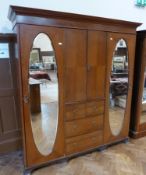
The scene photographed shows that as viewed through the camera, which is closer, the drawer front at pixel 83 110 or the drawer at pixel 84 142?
the drawer front at pixel 83 110

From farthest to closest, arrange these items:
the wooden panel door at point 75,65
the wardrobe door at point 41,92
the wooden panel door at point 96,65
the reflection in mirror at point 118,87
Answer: the reflection in mirror at point 118,87 < the wooden panel door at point 96,65 < the wooden panel door at point 75,65 < the wardrobe door at point 41,92

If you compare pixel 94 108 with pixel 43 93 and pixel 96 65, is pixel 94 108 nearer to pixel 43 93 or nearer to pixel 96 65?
pixel 96 65

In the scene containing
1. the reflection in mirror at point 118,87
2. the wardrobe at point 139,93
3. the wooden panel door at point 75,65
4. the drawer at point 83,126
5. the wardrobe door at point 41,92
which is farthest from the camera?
the wardrobe at point 139,93

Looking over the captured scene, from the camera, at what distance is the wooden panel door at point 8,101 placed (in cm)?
226

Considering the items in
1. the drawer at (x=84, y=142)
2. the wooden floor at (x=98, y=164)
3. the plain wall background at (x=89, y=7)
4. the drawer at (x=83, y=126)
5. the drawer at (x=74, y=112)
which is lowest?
the wooden floor at (x=98, y=164)

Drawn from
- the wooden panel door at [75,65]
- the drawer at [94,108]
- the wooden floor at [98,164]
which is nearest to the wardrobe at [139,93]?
the wooden floor at [98,164]

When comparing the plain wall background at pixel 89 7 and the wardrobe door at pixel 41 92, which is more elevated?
the plain wall background at pixel 89 7

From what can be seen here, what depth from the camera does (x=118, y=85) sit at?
101 inches

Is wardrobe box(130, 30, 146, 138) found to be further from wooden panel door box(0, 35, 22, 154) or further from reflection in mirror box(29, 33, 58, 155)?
wooden panel door box(0, 35, 22, 154)

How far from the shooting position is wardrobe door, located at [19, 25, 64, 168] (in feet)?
6.10

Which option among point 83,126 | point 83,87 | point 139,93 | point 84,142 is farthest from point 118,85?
point 84,142

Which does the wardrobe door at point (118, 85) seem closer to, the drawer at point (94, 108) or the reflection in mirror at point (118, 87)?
the reflection in mirror at point (118, 87)

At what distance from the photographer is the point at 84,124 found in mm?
2359

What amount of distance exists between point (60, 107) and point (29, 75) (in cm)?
57
